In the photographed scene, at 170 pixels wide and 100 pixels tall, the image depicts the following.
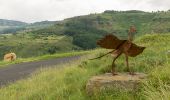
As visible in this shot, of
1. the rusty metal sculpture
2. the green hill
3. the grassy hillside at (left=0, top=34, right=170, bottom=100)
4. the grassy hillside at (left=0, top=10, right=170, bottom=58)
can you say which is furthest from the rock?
the green hill

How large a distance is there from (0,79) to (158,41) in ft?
22.8

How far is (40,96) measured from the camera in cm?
959

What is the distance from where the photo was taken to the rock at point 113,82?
846cm

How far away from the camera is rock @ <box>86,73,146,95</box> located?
8.46m

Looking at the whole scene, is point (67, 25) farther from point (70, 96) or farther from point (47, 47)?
point (70, 96)

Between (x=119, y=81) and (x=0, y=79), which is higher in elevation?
(x=119, y=81)

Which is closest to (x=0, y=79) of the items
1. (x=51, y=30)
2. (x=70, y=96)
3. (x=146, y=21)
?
(x=70, y=96)

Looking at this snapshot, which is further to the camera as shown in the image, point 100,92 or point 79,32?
point 79,32

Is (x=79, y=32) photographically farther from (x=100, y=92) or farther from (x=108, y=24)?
(x=100, y=92)

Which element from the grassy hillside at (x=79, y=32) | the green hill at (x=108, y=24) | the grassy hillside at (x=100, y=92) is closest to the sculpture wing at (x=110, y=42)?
the grassy hillside at (x=100, y=92)

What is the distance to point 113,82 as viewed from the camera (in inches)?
337

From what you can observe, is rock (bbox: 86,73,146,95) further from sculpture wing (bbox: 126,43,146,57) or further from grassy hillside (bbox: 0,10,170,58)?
grassy hillside (bbox: 0,10,170,58)

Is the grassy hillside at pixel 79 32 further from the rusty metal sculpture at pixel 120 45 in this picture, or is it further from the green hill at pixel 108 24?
the rusty metal sculpture at pixel 120 45

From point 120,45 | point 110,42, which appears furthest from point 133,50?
point 110,42
